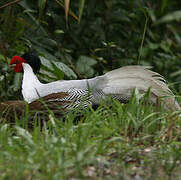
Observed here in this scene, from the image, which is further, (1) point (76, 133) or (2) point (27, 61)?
(2) point (27, 61)

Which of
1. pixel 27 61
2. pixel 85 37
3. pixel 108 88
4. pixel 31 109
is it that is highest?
pixel 85 37

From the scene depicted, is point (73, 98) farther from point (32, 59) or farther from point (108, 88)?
point (32, 59)

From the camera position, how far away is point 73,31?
691 cm

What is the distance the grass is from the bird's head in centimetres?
204

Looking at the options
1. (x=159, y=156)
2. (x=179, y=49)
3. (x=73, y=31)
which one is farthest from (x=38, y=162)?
(x=179, y=49)

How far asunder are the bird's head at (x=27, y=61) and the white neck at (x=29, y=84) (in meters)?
0.05

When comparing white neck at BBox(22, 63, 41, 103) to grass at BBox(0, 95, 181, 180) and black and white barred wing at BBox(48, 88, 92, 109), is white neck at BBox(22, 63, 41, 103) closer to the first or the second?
black and white barred wing at BBox(48, 88, 92, 109)

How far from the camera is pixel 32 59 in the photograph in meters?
5.52

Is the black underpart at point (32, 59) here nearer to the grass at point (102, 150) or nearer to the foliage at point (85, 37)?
the foliage at point (85, 37)

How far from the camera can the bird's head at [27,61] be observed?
5.52m

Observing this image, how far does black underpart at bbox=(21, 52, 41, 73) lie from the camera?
18.1 ft

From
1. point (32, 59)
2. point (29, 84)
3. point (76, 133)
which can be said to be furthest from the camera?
point (32, 59)

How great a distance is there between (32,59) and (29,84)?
38cm

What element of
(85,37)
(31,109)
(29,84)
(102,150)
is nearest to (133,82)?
(31,109)
